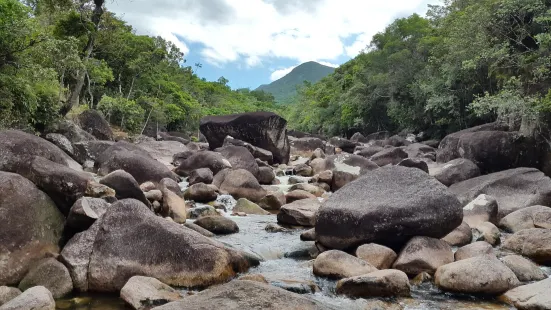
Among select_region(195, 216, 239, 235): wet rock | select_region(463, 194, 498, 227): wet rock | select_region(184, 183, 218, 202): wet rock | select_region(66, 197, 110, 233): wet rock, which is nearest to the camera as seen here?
select_region(66, 197, 110, 233): wet rock

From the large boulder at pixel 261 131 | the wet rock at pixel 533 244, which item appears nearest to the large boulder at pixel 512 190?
the wet rock at pixel 533 244

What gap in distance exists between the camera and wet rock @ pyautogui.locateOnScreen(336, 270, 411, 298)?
7023mm

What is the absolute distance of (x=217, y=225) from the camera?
36.8 ft

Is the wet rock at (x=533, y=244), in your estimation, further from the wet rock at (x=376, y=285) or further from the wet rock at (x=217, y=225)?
the wet rock at (x=217, y=225)

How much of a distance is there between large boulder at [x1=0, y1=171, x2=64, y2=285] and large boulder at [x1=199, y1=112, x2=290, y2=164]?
20.2m

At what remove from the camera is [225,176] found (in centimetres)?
1717

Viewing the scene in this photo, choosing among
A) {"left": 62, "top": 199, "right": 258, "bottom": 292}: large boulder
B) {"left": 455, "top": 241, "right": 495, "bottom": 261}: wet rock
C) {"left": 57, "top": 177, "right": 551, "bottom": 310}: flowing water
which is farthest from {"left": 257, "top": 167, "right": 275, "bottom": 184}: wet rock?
{"left": 62, "top": 199, "right": 258, "bottom": 292}: large boulder

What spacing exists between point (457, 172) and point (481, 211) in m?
5.19

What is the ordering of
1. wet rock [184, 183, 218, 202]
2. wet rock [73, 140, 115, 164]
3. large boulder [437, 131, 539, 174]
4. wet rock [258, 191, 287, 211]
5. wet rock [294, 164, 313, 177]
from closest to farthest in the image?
1. wet rock [258, 191, 287, 211]
2. wet rock [184, 183, 218, 202]
3. large boulder [437, 131, 539, 174]
4. wet rock [73, 140, 115, 164]
5. wet rock [294, 164, 313, 177]

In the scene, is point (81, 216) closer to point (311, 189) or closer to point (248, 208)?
point (248, 208)

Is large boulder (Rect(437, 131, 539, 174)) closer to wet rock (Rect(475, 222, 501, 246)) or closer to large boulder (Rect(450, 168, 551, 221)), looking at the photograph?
large boulder (Rect(450, 168, 551, 221))

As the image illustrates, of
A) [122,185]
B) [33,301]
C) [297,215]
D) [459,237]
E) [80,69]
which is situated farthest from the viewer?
[80,69]

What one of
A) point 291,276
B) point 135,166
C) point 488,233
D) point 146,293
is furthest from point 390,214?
point 135,166

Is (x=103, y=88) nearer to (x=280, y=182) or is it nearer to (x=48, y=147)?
(x=280, y=182)
